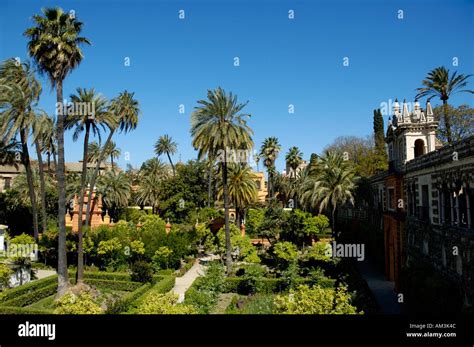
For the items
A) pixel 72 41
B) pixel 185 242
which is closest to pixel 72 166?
pixel 185 242

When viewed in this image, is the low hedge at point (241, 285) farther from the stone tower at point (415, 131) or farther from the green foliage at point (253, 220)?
the green foliage at point (253, 220)

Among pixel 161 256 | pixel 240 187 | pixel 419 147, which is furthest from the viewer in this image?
pixel 240 187

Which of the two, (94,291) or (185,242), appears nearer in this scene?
(94,291)

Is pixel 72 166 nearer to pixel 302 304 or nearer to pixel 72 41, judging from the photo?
pixel 72 41

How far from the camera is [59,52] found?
24.4 m

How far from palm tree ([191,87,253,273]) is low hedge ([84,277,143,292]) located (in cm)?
728

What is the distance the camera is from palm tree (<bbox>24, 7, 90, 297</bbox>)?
24.2 meters

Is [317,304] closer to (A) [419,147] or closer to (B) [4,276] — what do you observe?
(A) [419,147]

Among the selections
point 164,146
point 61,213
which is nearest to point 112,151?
point 164,146

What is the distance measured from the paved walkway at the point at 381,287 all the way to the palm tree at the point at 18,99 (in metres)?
29.1

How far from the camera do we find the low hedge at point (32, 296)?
22569 millimetres

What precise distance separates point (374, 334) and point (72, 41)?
78.9 feet

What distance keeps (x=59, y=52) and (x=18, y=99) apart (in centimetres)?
1135

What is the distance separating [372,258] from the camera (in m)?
35.7
